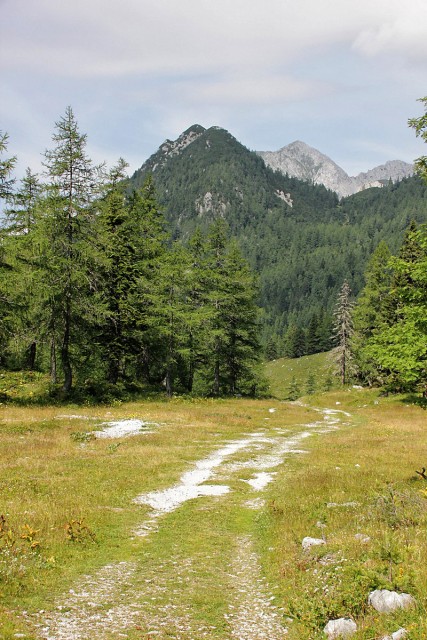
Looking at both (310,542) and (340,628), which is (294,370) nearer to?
(310,542)

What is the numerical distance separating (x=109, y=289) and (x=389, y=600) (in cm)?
3325

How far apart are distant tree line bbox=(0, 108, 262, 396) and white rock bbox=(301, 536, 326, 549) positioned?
2372 centimetres

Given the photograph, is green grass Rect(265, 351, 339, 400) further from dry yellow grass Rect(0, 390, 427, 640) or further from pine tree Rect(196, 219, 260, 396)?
dry yellow grass Rect(0, 390, 427, 640)

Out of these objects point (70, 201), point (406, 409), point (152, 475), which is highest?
point (70, 201)

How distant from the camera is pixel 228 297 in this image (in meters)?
44.1

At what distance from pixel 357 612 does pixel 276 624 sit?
46.1 inches

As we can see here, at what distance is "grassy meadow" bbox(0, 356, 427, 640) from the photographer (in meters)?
6.59

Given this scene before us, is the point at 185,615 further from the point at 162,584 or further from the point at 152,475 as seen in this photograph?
the point at 152,475

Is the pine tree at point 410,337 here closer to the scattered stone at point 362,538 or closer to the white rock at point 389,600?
the scattered stone at point 362,538

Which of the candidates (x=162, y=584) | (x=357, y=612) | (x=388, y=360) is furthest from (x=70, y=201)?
(x=357, y=612)

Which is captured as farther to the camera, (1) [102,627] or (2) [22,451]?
(2) [22,451]

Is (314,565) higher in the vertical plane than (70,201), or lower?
lower

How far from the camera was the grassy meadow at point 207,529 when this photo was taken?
6.59 meters

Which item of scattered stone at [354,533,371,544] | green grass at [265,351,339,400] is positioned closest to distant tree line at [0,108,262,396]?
scattered stone at [354,533,371,544]
